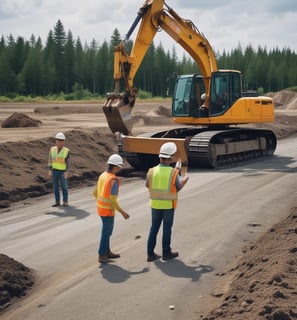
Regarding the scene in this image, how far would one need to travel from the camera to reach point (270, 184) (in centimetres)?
1495

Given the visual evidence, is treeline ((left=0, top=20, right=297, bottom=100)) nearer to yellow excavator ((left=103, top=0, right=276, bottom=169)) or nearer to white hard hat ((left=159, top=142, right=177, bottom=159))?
yellow excavator ((left=103, top=0, right=276, bottom=169))

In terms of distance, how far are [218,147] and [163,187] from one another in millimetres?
10984

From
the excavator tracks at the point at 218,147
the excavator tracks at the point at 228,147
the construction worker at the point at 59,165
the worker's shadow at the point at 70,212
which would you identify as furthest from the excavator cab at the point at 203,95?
the worker's shadow at the point at 70,212

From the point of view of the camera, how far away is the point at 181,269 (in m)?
8.05

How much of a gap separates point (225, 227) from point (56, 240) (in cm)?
321

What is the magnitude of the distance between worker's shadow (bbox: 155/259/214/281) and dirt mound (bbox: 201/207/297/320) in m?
0.43

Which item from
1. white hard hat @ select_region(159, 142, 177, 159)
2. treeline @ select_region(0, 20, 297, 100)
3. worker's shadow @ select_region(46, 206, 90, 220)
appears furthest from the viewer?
treeline @ select_region(0, 20, 297, 100)

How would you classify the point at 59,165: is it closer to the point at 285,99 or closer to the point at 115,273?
the point at 115,273

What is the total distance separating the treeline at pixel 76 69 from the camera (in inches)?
3477

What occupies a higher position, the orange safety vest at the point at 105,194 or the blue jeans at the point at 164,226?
the orange safety vest at the point at 105,194

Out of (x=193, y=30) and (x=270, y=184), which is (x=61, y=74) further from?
(x=270, y=184)

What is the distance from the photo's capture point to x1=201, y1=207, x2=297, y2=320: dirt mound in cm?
577

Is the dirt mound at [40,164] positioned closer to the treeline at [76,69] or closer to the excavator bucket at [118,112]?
the excavator bucket at [118,112]

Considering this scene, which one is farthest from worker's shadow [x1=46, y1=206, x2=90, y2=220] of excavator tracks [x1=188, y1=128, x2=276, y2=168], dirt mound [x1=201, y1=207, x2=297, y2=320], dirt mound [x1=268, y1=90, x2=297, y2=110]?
dirt mound [x1=268, y1=90, x2=297, y2=110]
